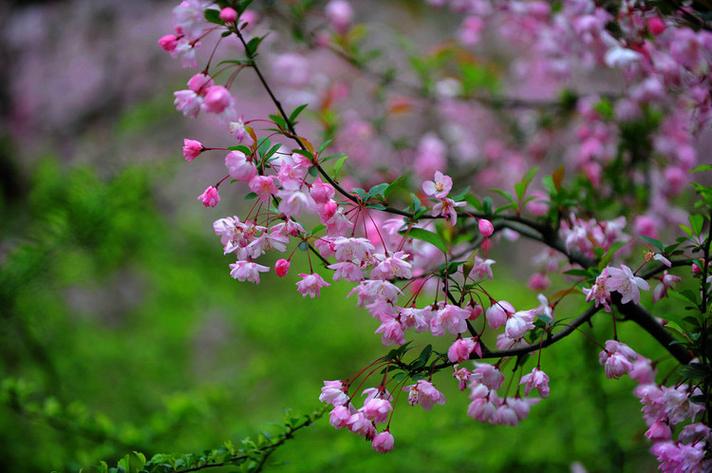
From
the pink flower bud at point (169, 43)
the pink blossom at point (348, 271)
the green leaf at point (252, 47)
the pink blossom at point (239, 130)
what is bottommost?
the pink blossom at point (348, 271)

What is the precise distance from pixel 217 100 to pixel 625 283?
0.51m

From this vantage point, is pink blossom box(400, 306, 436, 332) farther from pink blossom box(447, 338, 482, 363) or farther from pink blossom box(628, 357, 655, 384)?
pink blossom box(628, 357, 655, 384)

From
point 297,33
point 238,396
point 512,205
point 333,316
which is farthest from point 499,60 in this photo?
point 512,205

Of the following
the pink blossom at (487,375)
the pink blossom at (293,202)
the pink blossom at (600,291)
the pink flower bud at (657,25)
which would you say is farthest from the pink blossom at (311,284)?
the pink flower bud at (657,25)

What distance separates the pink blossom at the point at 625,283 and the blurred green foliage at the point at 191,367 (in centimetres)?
47

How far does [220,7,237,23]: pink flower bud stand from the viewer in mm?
668

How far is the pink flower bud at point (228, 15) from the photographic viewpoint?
2.19 feet

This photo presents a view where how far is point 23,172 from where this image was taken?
119 inches

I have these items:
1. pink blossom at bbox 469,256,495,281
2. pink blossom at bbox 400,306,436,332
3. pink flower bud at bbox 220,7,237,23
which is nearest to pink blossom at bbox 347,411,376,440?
pink blossom at bbox 400,306,436,332

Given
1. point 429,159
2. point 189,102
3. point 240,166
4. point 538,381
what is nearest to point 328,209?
point 240,166

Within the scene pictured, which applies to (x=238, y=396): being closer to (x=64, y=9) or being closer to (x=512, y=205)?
(x=512, y=205)

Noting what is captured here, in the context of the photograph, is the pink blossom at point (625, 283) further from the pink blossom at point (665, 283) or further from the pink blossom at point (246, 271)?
the pink blossom at point (246, 271)

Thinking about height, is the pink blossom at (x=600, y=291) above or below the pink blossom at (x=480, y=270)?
above

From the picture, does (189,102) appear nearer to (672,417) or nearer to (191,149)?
(191,149)
